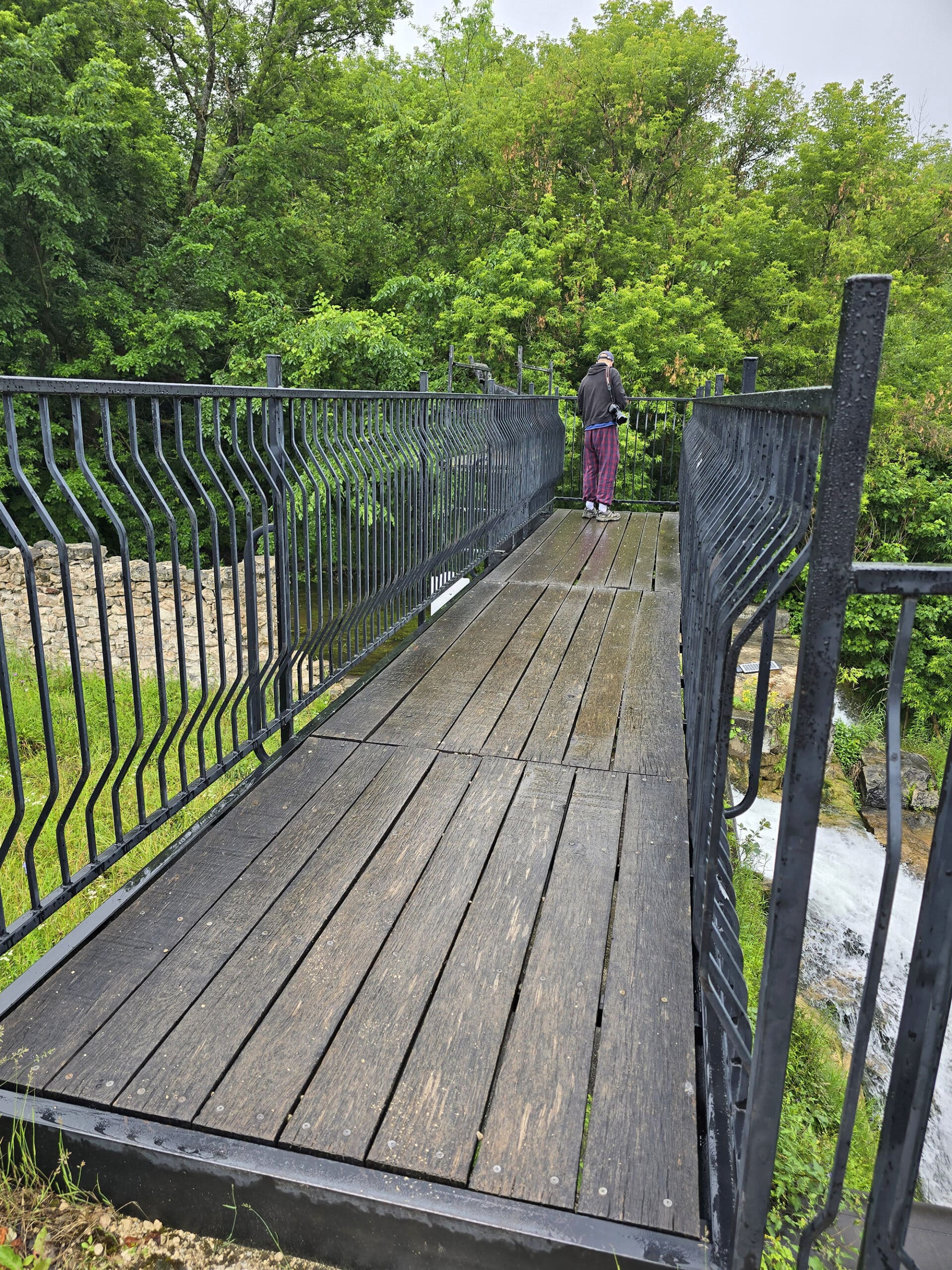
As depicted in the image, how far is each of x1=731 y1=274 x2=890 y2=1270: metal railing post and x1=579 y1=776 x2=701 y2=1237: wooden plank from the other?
375mm

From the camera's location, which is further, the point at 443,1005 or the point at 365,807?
the point at 365,807

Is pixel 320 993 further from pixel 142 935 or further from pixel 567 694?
pixel 567 694

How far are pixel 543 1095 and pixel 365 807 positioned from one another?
1325 millimetres

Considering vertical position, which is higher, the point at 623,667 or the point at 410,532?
the point at 410,532

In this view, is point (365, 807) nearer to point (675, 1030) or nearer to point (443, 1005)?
point (443, 1005)

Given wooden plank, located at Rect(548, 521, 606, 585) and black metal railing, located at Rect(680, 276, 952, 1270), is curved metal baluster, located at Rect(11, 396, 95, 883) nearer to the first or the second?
black metal railing, located at Rect(680, 276, 952, 1270)

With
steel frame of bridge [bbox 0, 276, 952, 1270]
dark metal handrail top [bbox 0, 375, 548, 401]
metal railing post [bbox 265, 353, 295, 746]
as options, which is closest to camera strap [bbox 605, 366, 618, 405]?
dark metal handrail top [bbox 0, 375, 548, 401]

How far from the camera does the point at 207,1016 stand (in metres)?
1.91

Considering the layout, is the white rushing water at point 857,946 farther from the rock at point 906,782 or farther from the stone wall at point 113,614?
the stone wall at point 113,614

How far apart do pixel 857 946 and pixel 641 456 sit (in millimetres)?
8038

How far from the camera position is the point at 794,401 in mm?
1396

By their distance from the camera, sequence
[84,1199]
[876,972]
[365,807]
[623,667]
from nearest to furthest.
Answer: [876,972]
[84,1199]
[365,807]
[623,667]

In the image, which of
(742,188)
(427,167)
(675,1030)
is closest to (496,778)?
(675,1030)

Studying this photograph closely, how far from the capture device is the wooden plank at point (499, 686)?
346 cm
